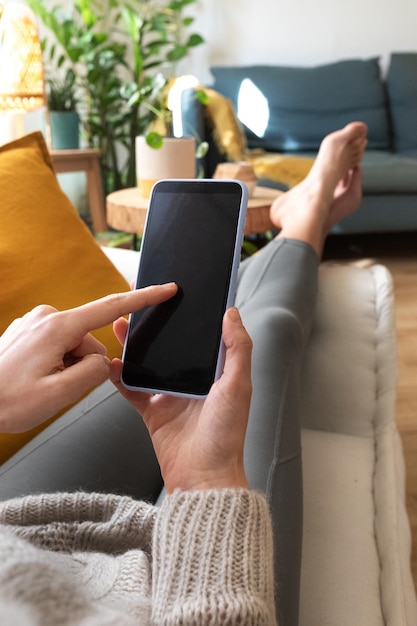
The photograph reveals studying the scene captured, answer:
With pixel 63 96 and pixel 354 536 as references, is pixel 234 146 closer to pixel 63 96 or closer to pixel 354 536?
pixel 63 96

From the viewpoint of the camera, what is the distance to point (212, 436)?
46 cm

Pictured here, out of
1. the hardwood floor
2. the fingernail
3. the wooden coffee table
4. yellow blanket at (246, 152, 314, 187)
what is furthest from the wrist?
yellow blanket at (246, 152, 314, 187)

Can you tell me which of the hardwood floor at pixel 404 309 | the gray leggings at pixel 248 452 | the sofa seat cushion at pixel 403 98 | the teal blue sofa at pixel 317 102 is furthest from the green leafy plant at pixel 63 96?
the gray leggings at pixel 248 452

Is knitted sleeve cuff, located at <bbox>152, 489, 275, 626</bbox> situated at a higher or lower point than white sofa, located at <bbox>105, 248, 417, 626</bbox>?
higher

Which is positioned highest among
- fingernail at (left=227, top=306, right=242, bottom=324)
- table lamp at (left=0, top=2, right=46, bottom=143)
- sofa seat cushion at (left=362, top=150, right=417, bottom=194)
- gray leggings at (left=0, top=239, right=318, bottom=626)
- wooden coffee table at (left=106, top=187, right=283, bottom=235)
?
table lamp at (left=0, top=2, right=46, bottom=143)

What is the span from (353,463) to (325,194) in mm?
756

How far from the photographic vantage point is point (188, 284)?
530 mm

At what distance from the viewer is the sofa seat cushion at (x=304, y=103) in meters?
3.10

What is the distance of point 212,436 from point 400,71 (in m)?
3.17

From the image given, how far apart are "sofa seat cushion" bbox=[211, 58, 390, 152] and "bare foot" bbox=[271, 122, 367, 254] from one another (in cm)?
156

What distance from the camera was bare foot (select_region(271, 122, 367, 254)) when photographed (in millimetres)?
1213

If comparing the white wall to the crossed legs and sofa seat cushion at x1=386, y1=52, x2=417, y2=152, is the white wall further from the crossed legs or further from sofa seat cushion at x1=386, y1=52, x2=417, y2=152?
the crossed legs

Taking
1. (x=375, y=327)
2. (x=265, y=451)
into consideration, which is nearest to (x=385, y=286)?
(x=375, y=327)

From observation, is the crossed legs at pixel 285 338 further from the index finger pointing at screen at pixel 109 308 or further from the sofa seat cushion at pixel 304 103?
the sofa seat cushion at pixel 304 103
